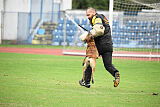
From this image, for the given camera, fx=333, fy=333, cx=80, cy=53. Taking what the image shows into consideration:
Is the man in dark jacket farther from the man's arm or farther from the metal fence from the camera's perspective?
the metal fence

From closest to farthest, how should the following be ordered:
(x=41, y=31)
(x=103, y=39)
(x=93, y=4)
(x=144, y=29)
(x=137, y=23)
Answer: (x=103, y=39) → (x=144, y=29) → (x=137, y=23) → (x=41, y=31) → (x=93, y=4)

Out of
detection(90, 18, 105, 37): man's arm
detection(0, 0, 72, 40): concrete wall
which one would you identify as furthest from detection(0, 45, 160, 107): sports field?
detection(0, 0, 72, 40): concrete wall

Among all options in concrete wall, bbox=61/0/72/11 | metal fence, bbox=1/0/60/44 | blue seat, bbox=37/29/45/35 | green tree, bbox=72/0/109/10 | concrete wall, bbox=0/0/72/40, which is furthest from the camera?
green tree, bbox=72/0/109/10

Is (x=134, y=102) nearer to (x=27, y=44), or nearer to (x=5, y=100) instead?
(x=5, y=100)

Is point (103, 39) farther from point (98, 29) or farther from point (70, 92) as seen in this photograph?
point (70, 92)

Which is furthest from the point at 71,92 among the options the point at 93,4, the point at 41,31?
the point at 93,4

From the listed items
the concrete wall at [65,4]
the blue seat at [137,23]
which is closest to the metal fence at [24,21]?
the concrete wall at [65,4]

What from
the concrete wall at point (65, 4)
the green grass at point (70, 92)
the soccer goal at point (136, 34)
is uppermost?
the concrete wall at point (65, 4)

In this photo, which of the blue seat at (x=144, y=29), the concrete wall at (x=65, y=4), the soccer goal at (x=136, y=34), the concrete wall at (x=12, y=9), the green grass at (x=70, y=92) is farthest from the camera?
the concrete wall at (x=65, y=4)

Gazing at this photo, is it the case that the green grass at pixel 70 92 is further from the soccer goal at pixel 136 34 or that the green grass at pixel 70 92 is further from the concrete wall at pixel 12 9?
the concrete wall at pixel 12 9

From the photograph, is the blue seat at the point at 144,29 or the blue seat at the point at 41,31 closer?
the blue seat at the point at 144,29

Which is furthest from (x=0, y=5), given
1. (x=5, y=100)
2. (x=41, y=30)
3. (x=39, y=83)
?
(x=5, y=100)

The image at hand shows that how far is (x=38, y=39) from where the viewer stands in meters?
31.2

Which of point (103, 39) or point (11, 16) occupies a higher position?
point (11, 16)
